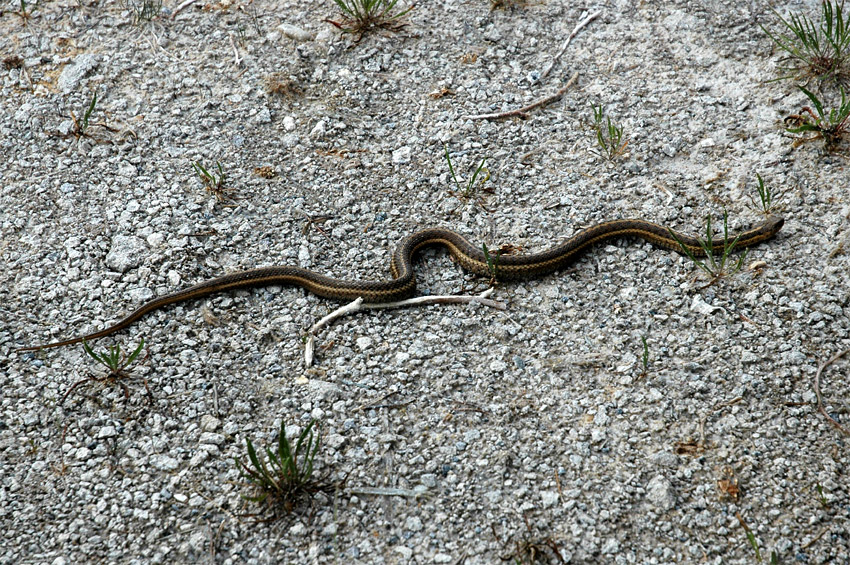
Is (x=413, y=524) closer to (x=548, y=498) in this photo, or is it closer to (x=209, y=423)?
(x=548, y=498)

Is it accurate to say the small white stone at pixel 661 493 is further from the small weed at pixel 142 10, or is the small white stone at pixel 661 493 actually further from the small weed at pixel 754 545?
the small weed at pixel 142 10

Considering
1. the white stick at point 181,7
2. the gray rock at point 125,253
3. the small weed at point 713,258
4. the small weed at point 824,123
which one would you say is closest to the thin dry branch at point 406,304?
the small weed at point 713,258

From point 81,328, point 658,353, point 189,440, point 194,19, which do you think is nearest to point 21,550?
point 189,440

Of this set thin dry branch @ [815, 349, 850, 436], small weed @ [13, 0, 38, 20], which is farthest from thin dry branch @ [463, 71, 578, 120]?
small weed @ [13, 0, 38, 20]

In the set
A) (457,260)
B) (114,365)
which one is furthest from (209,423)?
(457,260)

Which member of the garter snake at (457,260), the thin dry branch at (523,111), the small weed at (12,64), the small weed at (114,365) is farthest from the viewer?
the small weed at (12,64)

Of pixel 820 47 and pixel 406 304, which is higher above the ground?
pixel 820 47
